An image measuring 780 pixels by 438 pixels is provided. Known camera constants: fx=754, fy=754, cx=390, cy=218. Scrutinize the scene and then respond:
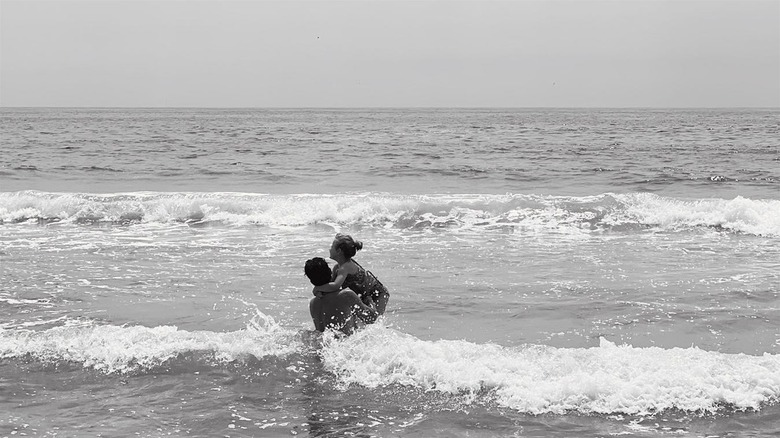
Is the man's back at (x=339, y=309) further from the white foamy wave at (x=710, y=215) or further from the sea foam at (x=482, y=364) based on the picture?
the white foamy wave at (x=710, y=215)

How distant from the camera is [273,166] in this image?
28312mm

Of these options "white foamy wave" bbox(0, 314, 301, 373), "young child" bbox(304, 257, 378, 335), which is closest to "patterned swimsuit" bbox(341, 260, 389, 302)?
"young child" bbox(304, 257, 378, 335)

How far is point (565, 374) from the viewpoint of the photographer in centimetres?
590

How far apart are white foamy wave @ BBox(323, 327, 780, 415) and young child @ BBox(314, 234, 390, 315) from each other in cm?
34

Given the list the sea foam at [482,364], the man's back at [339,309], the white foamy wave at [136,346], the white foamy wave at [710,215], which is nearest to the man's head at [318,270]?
the man's back at [339,309]

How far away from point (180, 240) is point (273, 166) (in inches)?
580

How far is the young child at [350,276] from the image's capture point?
6664 millimetres

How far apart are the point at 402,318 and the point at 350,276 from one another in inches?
61.6

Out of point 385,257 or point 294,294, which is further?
point 385,257

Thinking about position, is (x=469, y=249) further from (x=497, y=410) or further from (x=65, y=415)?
(x=65, y=415)

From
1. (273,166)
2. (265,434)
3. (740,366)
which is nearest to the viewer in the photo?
(265,434)

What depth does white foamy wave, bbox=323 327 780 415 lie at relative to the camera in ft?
18.0

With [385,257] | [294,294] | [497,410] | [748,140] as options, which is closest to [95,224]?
[385,257]

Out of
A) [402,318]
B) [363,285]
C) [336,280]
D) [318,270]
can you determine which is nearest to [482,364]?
[363,285]
